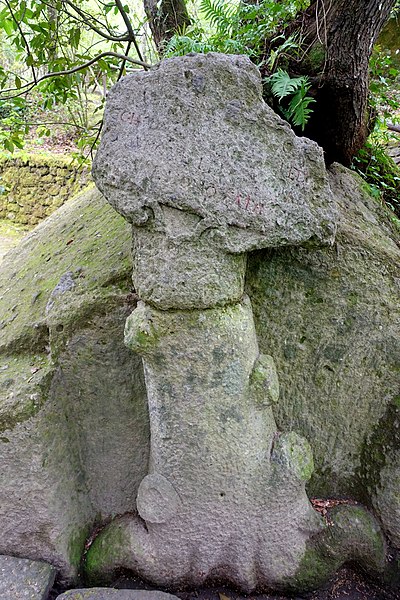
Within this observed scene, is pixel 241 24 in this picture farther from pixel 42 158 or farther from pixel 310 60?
pixel 42 158

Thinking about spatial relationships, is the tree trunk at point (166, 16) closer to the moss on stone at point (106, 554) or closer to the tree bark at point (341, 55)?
the tree bark at point (341, 55)

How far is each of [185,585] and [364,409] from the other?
0.82 metres

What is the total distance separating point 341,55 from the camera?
161 cm

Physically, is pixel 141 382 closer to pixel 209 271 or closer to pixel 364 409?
pixel 209 271

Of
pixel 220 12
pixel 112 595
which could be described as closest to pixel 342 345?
pixel 112 595

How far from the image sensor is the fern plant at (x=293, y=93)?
1.53 meters

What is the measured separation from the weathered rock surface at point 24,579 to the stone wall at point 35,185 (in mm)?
5989

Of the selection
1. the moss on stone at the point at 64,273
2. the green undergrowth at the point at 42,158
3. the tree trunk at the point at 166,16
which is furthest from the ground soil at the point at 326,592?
the green undergrowth at the point at 42,158

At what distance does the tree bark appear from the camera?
1.57 m

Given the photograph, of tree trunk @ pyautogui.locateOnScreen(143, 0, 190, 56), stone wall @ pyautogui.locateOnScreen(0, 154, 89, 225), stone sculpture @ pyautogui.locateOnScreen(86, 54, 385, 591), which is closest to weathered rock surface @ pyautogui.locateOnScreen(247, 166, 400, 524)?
stone sculpture @ pyautogui.locateOnScreen(86, 54, 385, 591)

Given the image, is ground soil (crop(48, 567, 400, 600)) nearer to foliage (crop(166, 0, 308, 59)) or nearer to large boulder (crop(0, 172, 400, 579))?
large boulder (crop(0, 172, 400, 579))

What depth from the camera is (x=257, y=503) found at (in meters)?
1.45

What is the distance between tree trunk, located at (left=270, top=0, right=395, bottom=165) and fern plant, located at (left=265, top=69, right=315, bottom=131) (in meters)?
0.09

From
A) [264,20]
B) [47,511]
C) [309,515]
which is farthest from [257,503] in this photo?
[264,20]
